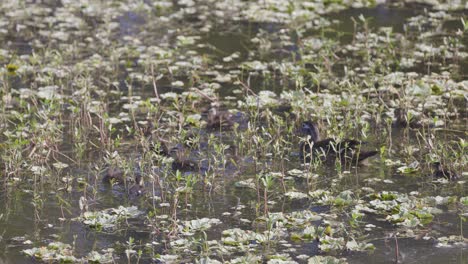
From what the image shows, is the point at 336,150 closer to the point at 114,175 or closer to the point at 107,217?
the point at 114,175

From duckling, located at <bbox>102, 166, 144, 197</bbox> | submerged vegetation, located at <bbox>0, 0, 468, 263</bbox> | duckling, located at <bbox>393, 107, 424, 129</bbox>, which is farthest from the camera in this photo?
duckling, located at <bbox>393, 107, 424, 129</bbox>

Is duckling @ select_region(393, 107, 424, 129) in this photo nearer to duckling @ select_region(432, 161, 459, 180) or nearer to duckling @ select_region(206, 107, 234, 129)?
duckling @ select_region(432, 161, 459, 180)

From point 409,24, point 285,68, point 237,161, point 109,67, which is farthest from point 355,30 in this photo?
point 237,161

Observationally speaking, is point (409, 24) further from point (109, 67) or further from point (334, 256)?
point (334, 256)

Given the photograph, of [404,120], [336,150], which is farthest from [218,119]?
[404,120]

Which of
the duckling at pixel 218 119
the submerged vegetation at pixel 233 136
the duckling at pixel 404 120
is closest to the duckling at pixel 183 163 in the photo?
the submerged vegetation at pixel 233 136

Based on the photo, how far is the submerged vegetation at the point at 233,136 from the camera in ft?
17.3

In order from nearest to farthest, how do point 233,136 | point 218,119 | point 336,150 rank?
point 336,150 → point 233,136 → point 218,119

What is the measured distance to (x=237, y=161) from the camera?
658cm

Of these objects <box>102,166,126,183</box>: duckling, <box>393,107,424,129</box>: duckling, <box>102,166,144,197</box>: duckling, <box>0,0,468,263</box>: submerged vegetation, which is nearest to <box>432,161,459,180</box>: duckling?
<box>0,0,468,263</box>: submerged vegetation

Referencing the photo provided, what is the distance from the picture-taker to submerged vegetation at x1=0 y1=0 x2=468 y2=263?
→ 17.3ft

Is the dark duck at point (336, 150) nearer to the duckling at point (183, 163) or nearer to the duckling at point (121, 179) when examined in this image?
the duckling at point (183, 163)

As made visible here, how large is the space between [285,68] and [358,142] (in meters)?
1.96

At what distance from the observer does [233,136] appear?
7145 millimetres
